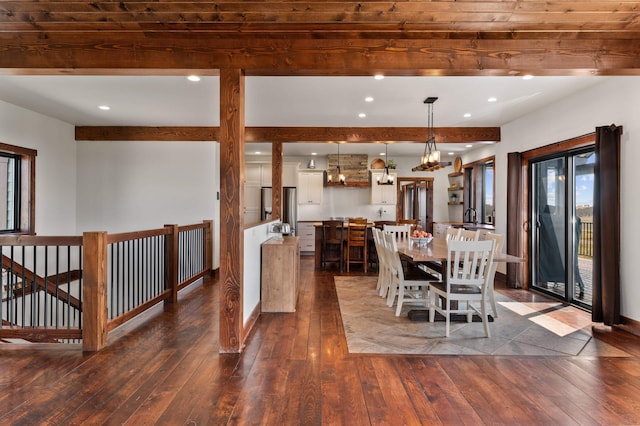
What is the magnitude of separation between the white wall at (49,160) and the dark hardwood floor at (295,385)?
3.51 meters

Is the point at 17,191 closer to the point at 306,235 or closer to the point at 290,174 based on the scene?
the point at 290,174

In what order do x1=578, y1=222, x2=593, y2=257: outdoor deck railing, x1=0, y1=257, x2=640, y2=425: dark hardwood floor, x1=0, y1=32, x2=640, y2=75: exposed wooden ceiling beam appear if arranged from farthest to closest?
x1=578, y1=222, x2=593, y2=257: outdoor deck railing < x1=0, y1=32, x2=640, y2=75: exposed wooden ceiling beam < x1=0, y1=257, x2=640, y2=425: dark hardwood floor

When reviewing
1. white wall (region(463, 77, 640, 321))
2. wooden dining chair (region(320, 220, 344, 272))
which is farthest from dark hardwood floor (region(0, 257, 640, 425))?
wooden dining chair (region(320, 220, 344, 272))

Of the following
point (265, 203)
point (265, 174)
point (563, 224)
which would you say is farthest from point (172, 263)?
point (563, 224)

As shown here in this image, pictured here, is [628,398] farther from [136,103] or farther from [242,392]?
[136,103]

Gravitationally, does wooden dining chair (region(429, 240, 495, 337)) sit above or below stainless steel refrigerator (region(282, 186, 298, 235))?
below

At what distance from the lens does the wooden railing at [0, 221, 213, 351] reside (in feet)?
10.1

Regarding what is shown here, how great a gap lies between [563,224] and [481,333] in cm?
249

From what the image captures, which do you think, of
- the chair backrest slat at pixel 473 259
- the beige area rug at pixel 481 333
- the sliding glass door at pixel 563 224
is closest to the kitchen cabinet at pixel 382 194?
the sliding glass door at pixel 563 224

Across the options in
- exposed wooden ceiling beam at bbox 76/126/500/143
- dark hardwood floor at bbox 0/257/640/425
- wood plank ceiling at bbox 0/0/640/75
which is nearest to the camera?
dark hardwood floor at bbox 0/257/640/425

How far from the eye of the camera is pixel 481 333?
354 centimetres

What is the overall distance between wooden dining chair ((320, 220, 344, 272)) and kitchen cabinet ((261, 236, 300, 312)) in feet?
9.27

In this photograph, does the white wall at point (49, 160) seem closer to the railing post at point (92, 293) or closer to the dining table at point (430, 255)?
the railing post at point (92, 293)

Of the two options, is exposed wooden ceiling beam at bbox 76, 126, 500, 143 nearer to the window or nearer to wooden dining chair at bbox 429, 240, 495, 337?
the window
